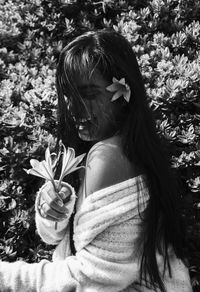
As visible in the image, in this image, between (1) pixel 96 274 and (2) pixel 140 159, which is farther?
(2) pixel 140 159

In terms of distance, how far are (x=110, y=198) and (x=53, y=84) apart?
4.30 feet

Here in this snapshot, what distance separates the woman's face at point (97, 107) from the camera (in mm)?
2258

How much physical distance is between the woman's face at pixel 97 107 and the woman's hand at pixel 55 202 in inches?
10.5

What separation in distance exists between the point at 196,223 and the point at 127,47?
0.94 metres

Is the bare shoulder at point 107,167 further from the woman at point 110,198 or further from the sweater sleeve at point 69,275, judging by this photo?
the sweater sleeve at point 69,275

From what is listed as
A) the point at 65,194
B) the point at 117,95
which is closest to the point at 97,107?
the point at 117,95

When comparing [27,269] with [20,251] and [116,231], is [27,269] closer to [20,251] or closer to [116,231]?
[116,231]

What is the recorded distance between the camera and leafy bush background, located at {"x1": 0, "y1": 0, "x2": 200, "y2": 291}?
2893 mm

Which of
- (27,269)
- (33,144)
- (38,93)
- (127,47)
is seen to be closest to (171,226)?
(27,269)

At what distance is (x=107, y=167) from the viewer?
2.17 m

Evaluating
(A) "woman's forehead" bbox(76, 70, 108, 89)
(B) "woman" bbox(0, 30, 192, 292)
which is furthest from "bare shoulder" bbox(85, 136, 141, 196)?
(A) "woman's forehead" bbox(76, 70, 108, 89)

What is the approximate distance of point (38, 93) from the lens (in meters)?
3.21

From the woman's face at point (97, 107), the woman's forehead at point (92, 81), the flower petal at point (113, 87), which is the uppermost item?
the woman's forehead at point (92, 81)

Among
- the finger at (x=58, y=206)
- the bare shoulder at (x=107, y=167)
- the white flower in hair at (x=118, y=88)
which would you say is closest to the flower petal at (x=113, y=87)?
the white flower in hair at (x=118, y=88)
